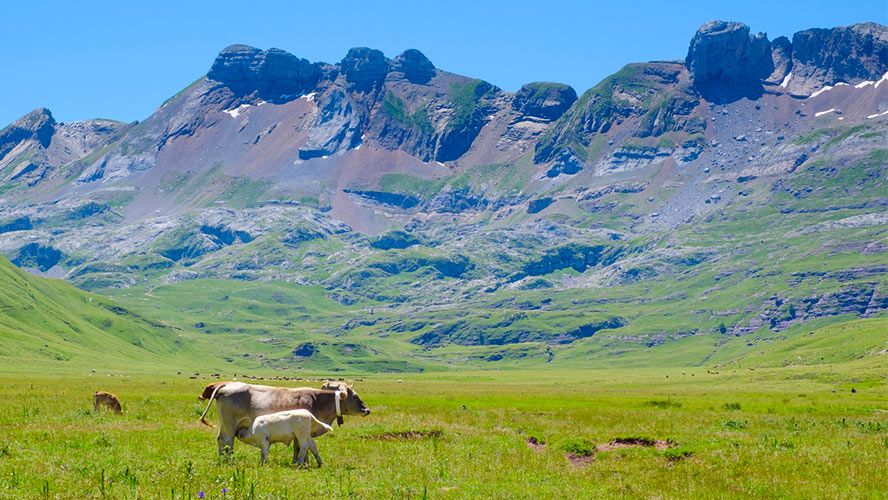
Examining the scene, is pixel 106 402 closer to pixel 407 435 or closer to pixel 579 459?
pixel 407 435

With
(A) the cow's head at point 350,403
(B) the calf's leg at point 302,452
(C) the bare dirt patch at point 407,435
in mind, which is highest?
(A) the cow's head at point 350,403

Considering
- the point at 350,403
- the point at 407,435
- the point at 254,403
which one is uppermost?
the point at 254,403

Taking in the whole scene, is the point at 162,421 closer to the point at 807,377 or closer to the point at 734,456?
the point at 734,456

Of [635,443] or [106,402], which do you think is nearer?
[635,443]

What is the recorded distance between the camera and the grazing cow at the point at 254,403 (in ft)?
106

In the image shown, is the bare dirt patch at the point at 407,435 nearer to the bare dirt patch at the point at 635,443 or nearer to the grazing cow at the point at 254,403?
the grazing cow at the point at 254,403

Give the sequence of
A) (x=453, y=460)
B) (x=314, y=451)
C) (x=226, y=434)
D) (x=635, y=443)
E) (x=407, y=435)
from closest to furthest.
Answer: (x=314, y=451) → (x=226, y=434) → (x=453, y=460) → (x=635, y=443) → (x=407, y=435)

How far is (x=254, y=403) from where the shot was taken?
A: 108 ft

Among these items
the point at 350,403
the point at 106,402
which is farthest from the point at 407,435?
the point at 106,402

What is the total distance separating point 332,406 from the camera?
118 feet

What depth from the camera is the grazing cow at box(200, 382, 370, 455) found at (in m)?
32.3

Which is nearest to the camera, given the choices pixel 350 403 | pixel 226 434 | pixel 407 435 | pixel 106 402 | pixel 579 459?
pixel 226 434

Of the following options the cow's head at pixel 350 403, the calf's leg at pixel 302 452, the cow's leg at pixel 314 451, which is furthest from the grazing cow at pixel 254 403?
the calf's leg at pixel 302 452

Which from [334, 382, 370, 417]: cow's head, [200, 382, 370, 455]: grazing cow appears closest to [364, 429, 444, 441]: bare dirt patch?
[334, 382, 370, 417]: cow's head
